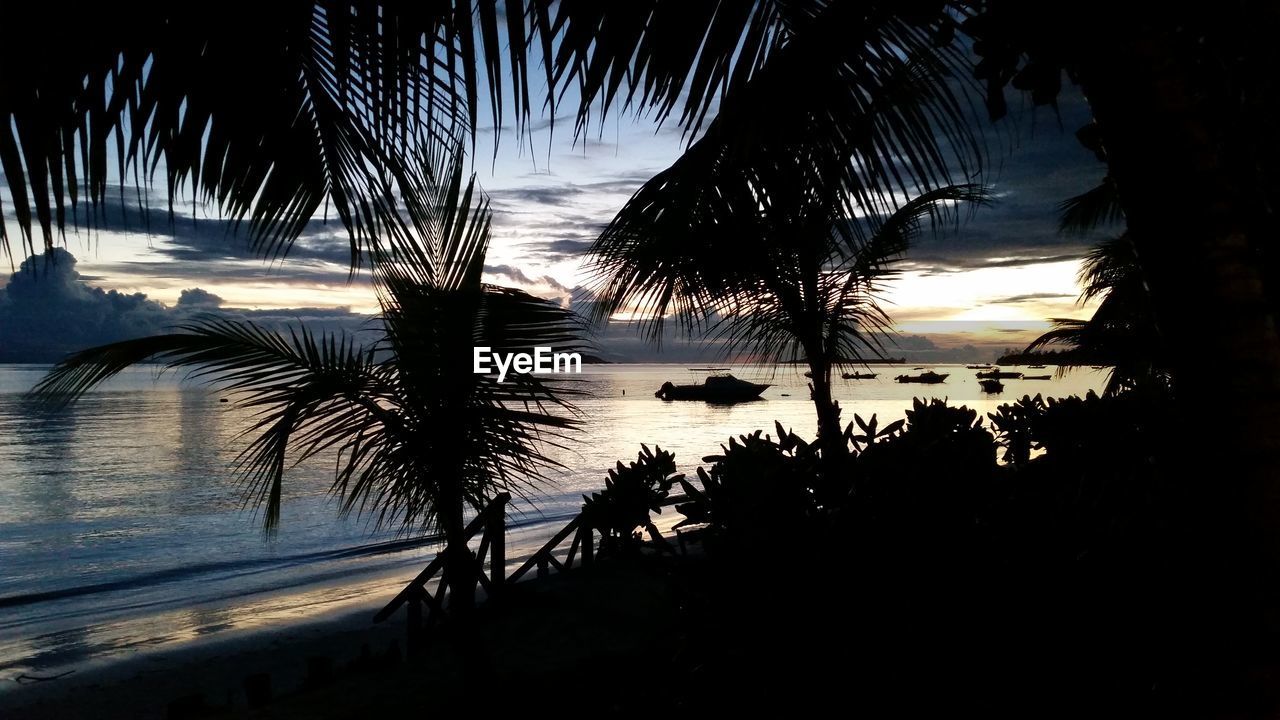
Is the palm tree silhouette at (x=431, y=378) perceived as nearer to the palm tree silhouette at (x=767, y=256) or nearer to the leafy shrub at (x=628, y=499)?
the palm tree silhouette at (x=767, y=256)

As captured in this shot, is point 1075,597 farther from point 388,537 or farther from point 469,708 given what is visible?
point 388,537

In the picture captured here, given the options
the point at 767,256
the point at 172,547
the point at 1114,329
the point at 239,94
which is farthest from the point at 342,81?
the point at 172,547

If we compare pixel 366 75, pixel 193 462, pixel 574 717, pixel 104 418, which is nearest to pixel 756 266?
pixel 574 717

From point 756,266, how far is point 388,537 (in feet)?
49.6

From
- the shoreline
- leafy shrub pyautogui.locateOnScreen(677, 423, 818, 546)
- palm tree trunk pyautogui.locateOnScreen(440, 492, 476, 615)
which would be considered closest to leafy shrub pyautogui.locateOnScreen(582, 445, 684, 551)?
the shoreline

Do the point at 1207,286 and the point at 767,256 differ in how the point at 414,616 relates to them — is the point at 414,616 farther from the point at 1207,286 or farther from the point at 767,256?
the point at 1207,286

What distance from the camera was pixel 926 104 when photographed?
3.42 meters

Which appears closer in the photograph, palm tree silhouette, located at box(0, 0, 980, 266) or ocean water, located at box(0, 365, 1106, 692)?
palm tree silhouette, located at box(0, 0, 980, 266)
